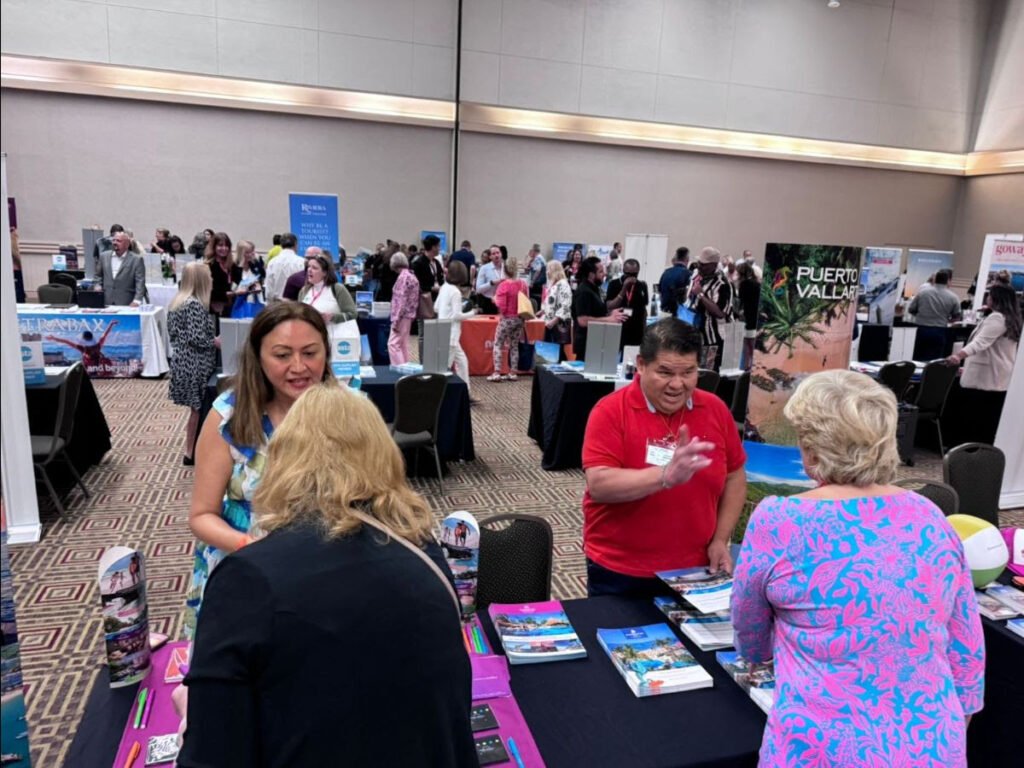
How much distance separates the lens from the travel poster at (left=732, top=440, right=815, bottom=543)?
109 inches

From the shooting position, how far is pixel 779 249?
293cm

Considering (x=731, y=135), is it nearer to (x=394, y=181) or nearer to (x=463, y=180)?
(x=463, y=180)

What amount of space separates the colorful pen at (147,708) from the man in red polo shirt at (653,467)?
1236 millimetres

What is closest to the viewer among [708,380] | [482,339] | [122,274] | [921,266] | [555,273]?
[708,380]

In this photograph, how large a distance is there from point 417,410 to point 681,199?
41.3 feet

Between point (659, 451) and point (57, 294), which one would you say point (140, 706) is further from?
point (57, 294)

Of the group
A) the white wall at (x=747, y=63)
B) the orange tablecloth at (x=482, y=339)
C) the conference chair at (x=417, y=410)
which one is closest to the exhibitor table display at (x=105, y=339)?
the orange tablecloth at (x=482, y=339)

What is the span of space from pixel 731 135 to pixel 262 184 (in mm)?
10262

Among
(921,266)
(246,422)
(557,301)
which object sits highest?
(921,266)

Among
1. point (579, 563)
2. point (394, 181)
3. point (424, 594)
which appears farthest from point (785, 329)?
point (394, 181)

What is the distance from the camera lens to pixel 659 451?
2055mm

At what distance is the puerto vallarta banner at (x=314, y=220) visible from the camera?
28.2 feet

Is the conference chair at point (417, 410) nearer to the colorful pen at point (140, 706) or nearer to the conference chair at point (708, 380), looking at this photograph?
the conference chair at point (708, 380)

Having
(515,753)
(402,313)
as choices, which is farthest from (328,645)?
(402,313)
